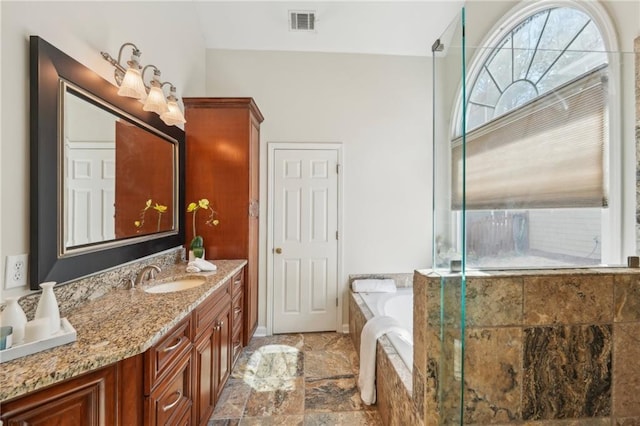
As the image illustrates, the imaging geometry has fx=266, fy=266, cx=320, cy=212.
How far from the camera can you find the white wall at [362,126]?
301 cm

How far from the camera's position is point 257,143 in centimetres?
289

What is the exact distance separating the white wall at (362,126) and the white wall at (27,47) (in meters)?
1.19

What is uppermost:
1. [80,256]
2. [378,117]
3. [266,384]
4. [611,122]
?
[378,117]

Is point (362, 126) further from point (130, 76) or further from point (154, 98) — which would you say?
point (130, 76)

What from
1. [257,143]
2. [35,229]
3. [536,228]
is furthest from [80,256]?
[536,228]

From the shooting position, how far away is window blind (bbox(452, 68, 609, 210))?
1.27m

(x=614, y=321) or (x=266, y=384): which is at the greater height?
(x=614, y=321)

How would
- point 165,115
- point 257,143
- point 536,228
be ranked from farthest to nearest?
point 257,143
point 165,115
point 536,228

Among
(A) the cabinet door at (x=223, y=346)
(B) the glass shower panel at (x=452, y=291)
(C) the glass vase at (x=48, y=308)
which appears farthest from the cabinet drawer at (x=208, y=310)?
(B) the glass shower panel at (x=452, y=291)

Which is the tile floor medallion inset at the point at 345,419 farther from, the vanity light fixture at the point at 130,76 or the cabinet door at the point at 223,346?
the vanity light fixture at the point at 130,76

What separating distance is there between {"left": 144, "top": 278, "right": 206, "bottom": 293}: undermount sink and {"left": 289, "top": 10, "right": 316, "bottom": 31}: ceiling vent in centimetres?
263

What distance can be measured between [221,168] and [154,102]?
88 cm

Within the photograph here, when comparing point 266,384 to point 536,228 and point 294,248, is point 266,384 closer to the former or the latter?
point 294,248

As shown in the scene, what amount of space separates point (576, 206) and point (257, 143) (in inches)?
103
